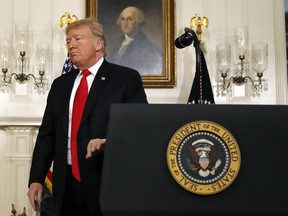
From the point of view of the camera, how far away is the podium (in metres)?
1.01

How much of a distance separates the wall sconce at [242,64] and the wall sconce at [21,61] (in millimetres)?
1752

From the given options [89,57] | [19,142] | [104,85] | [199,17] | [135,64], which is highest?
[199,17]

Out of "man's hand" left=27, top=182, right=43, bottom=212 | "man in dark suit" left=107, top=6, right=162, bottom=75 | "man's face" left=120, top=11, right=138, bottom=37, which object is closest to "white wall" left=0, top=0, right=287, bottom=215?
"man in dark suit" left=107, top=6, right=162, bottom=75

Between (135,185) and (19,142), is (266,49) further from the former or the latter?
(135,185)

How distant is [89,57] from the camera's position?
82.0 inches

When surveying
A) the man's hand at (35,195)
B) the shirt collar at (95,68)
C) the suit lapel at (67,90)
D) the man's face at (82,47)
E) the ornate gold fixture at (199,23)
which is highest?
the ornate gold fixture at (199,23)

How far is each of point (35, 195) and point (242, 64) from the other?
9.25 ft

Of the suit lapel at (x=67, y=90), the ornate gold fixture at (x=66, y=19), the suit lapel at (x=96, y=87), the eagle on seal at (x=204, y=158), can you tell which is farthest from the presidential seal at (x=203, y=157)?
the ornate gold fixture at (x=66, y=19)

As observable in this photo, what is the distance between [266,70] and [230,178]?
3482 mm

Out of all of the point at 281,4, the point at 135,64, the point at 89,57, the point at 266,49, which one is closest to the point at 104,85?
the point at 89,57

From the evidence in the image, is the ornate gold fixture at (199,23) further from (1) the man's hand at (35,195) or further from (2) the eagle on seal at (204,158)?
(2) the eagle on seal at (204,158)

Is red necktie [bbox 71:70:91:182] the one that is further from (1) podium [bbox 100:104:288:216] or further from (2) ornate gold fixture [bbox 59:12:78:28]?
(2) ornate gold fixture [bbox 59:12:78:28]

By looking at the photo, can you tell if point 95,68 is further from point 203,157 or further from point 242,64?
point 242,64

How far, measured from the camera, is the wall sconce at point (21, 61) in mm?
4129
